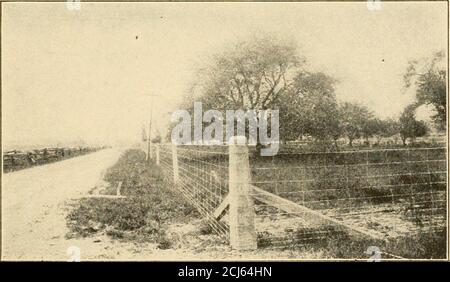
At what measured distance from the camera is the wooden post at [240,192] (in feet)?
13.3

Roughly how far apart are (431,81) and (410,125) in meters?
0.60

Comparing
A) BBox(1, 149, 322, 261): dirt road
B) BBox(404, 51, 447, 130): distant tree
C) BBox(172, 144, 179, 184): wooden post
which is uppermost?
BBox(404, 51, 447, 130): distant tree

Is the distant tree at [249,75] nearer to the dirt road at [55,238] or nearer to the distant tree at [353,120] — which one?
the distant tree at [353,120]

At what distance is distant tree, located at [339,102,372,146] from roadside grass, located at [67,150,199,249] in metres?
2.46

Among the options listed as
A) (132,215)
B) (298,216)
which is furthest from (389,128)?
(132,215)

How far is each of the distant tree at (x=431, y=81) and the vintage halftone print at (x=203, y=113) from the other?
14 millimetres

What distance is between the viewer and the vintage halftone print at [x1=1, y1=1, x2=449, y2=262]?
476 centimetres

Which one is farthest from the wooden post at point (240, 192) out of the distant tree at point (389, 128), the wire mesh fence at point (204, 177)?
the distant tree at point (389, 128)

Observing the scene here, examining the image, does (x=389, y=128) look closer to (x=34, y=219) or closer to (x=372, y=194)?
(x=372, y=194)

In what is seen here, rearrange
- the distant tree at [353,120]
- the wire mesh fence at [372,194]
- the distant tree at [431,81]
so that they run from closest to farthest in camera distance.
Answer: the wire mesh fence at [372,194]
the distant tree at [431,81]
the distant tree at [353,120]

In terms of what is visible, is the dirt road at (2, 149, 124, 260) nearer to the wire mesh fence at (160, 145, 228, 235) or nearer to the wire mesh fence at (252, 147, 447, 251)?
the wire mesh fence at (160, 145, 228, 235)

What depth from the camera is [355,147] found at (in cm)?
592

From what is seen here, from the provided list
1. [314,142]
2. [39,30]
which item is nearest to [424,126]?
[314,142]

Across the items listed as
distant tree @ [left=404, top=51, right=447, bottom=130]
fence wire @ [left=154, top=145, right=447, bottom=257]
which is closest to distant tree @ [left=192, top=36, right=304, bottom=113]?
fence wire @ [left=154, top=145, right=447, bottom=257]
